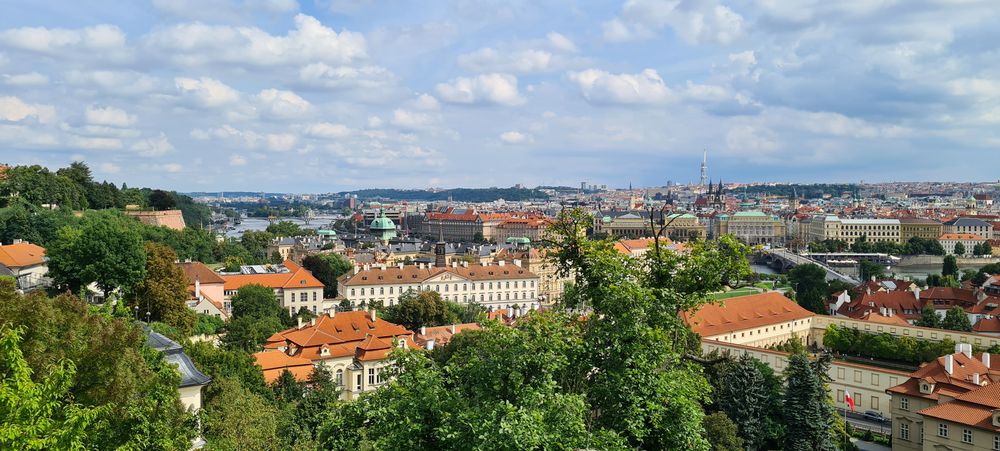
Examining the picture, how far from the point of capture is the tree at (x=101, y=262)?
103ft

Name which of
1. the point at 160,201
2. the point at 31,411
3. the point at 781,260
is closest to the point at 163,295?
the point at 31,411

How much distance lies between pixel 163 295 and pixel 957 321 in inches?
1786

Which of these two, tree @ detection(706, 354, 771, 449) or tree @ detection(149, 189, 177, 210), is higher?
tree @ detection(149, 189, 177, 210)

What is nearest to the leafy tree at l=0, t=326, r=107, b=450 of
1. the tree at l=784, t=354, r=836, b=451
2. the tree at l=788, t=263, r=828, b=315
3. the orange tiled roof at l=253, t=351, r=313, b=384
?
the orange tiled roof at l=253, t=351, r=313, b=384

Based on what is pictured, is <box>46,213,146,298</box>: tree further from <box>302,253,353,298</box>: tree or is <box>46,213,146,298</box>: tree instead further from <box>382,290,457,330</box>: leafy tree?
<box>302,253,353,298</box>: tree

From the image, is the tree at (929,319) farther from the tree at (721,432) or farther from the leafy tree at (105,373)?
the leafy tree at (105,373)

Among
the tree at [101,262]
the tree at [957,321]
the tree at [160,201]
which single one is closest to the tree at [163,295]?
the tree at [101,262]

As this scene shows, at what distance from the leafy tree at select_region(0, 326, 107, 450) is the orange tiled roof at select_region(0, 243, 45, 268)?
102ft

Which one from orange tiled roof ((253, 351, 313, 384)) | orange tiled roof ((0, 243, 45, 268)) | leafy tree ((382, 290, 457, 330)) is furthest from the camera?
leafy tree ((382, 290, 457, 330))

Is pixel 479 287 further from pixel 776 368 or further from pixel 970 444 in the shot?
pixel 970 444

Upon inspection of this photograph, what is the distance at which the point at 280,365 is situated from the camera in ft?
102

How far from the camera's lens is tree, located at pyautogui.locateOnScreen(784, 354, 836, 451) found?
27.9 m

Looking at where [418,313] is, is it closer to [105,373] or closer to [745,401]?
[745,401]

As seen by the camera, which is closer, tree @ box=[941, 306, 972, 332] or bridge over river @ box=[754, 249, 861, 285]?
tree @ box=[941, 306, 972, 332]
